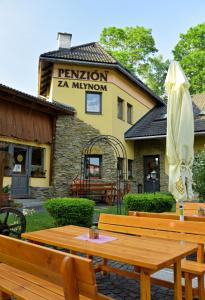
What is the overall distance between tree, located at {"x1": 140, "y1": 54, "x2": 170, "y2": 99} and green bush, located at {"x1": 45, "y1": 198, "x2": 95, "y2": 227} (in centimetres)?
2514

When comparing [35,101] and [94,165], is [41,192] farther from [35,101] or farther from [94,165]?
[35,101]

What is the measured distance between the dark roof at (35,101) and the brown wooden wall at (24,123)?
28 cm

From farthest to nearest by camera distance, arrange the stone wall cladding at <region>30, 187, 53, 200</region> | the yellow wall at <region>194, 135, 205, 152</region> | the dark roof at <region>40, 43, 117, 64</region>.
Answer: the yellow wall at <region>194, 135, 205, 152</region>
the dark roof at <region>40, 43, 117, 64</region>
the stone wall cladding at <region>30, 187, 53, 200</region>

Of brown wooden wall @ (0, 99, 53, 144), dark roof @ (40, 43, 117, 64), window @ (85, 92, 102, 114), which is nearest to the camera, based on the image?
brown wooden wall @ (0, 99, 53, 144)

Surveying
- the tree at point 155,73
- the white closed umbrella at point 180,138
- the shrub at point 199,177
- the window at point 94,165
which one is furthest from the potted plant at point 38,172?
the tree at point 155,73

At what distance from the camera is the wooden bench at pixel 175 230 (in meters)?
2.99

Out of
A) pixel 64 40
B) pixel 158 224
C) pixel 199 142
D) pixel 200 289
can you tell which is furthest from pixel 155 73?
pixel 200 289

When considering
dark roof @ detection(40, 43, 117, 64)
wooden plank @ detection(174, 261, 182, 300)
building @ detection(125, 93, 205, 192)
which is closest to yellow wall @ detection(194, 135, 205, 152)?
building @ detection(125, 93, 205, 192)

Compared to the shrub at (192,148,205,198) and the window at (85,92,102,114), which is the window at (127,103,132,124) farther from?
the shrub at (192,148,205,198)

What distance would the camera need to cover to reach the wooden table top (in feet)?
7.87

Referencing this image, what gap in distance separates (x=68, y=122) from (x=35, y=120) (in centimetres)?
195

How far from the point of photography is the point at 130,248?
2.80m

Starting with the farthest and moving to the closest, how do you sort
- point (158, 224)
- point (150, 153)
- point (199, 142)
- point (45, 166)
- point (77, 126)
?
point (150, 153) → point (199, 142) → point (77, 126) → point (45, 166) → point (158, 224)

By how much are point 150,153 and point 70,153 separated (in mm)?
5207
